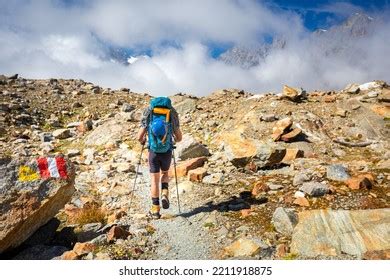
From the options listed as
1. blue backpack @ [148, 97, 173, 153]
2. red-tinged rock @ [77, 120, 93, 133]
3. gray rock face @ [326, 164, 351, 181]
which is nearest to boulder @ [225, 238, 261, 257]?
blue backpack @ [148, 97, 173, 153]

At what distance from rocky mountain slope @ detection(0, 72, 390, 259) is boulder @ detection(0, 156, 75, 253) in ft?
0.13

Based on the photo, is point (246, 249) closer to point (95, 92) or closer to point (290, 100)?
point (290, 100)

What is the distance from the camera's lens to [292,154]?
12281mm

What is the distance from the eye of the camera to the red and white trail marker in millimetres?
7613

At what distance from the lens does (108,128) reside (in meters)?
17.9

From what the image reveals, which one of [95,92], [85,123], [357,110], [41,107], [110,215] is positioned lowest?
[110,215]

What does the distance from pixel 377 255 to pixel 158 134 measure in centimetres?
472

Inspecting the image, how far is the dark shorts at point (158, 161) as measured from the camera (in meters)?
8.88

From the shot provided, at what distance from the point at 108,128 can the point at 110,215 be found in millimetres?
9041

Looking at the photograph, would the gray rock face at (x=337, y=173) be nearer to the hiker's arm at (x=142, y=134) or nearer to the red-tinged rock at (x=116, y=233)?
the hiker's arm at (x=142, y=134)

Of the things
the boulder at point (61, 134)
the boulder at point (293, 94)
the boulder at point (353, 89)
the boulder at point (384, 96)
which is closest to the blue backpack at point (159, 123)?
the boulder at point (293, 94)

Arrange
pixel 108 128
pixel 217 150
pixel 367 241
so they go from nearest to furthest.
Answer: pixel 367 241 < pixel 217 150 < pixel 108 128

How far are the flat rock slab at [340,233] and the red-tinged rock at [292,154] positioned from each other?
4.67 metres
